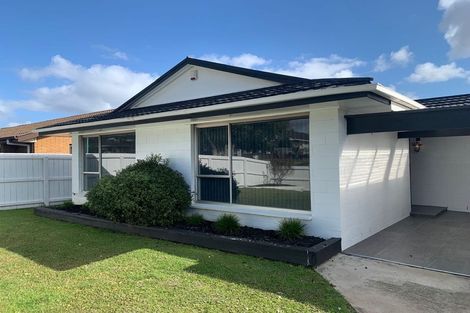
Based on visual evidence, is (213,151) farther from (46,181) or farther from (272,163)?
(46,181)

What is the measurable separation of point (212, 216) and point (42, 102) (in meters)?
30.2

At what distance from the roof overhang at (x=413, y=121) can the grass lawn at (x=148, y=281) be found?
3.00m

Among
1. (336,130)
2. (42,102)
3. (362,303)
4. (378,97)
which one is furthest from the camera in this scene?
(42,102)

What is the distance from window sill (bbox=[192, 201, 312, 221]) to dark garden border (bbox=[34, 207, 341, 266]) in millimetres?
805

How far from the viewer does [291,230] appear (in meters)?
6.55

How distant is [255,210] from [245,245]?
1442 mm

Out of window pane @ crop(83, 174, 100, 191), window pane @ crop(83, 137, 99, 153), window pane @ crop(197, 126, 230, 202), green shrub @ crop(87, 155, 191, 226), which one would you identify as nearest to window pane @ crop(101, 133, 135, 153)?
window pane @ crop(83, 137, 99, 153)

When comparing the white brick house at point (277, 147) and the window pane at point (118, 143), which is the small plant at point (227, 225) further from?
the window pane at point (118, 143)

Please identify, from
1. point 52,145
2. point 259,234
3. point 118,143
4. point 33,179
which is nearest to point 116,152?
point 118,143

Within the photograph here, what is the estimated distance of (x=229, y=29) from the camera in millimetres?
12820

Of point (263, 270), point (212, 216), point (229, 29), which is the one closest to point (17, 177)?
point (212, 216)

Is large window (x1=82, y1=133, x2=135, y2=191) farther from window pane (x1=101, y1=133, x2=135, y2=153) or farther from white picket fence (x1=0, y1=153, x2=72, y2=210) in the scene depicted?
white picket fence (x1=0, y1=153, x2=72, y2=210)

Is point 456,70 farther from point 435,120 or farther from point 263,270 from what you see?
point 263,270

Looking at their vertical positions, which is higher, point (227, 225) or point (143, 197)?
point (143, 197)
